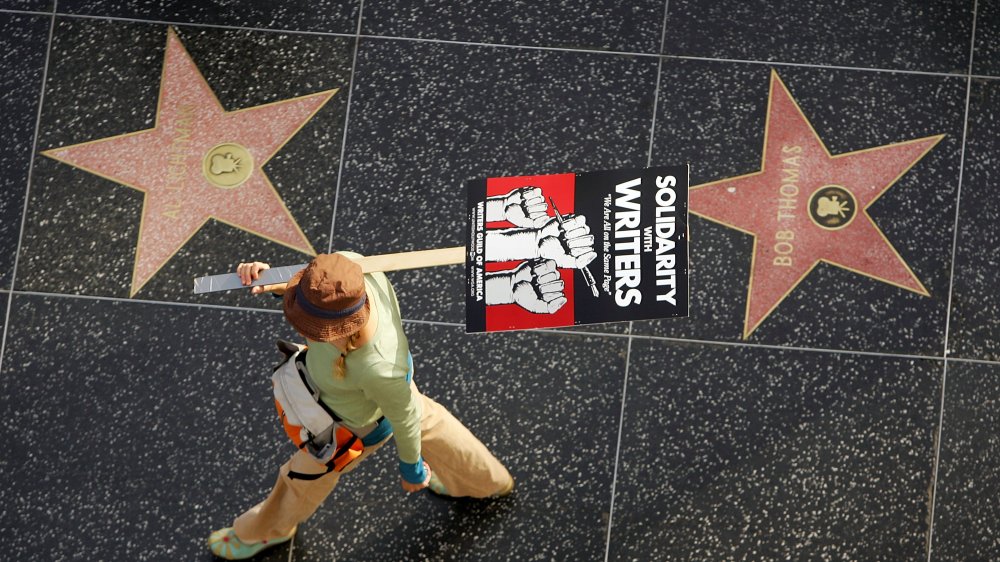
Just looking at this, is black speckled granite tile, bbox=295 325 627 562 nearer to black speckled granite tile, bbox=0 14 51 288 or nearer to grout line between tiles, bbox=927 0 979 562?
grout line between tiles, bbox=927 0 979 562

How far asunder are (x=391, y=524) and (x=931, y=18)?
211cm

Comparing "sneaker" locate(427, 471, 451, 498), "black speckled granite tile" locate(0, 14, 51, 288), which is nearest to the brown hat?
"sneaker" locate(427, 471, 451, 498)

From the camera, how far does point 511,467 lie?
3055 millimetres

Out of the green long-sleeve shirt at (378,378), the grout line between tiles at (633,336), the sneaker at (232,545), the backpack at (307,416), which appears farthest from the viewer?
the grout line between tiles at (633,336)

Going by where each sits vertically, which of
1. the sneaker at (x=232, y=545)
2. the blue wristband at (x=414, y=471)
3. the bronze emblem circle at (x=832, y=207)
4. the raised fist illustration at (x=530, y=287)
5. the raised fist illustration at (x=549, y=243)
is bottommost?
the sneaker at (x=232, y=545)

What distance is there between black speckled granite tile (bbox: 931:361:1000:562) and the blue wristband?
4.73ft

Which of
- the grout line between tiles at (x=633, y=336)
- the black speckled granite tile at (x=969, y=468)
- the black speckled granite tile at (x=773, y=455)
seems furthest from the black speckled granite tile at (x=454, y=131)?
the black speckled granite tile at (x=969, y=468)

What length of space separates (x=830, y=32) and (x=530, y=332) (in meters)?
1.23

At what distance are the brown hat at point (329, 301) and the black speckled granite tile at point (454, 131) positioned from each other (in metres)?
1.00

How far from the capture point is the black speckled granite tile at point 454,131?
10.4ft

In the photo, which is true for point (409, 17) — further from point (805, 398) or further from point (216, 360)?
point (805, 398)

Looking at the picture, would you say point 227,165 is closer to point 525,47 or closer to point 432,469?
point 525,47

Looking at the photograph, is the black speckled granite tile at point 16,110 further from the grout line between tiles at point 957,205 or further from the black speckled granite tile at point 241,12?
the grout line between tiles at point 957,205

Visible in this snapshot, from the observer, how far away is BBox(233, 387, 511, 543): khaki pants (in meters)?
2.66
